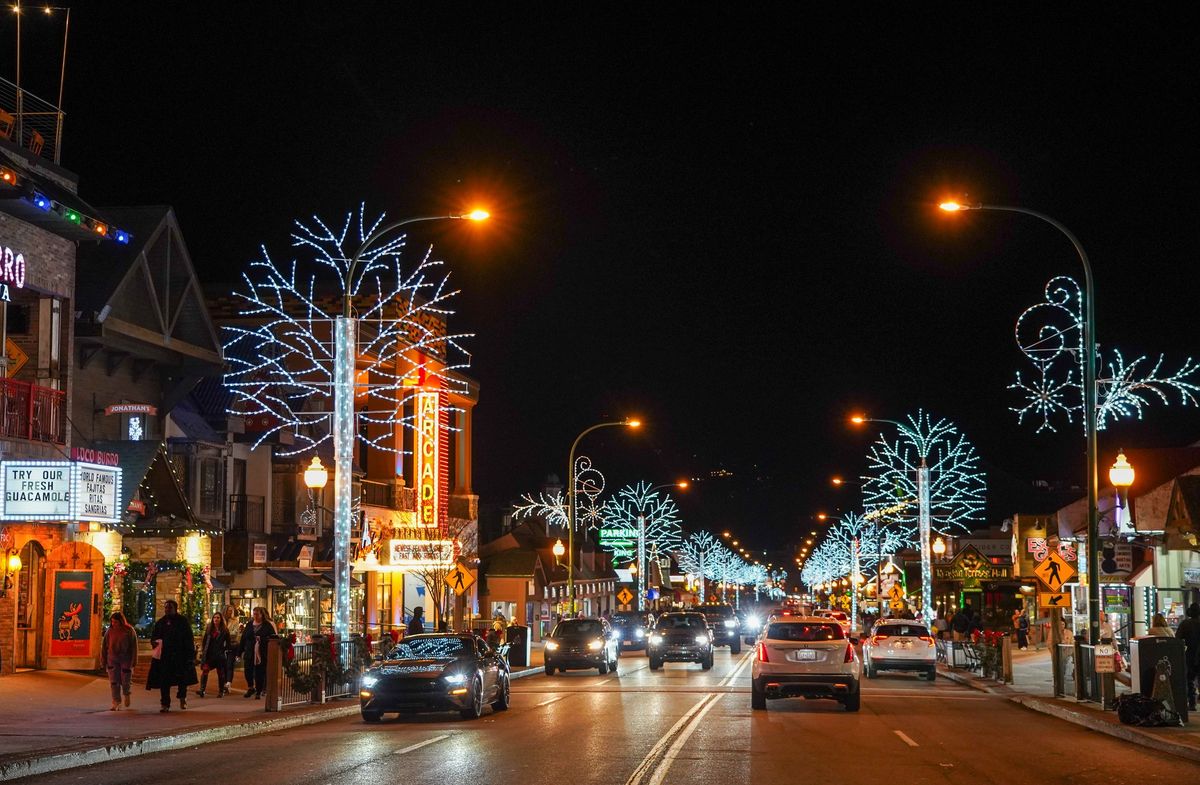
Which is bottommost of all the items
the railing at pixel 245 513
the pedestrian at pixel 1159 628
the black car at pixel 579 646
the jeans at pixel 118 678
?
the black car at pixel 579 646

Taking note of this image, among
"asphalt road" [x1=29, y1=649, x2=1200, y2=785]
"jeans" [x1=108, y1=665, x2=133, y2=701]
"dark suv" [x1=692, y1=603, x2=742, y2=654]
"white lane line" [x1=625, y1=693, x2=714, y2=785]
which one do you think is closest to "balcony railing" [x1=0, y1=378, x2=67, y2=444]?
"jeans" [x1=108, y1=665, x2=133, y2=701]

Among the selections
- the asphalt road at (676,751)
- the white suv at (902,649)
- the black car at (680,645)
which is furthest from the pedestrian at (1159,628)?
the black car at (680,645)

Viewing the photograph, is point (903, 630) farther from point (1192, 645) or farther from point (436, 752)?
point (436, 752)

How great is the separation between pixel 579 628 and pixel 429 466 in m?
16.8

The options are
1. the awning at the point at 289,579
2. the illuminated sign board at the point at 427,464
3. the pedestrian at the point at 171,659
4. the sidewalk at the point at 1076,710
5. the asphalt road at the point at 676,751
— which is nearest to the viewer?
the asphalt road at the point at 676,751

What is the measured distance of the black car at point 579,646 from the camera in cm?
3822

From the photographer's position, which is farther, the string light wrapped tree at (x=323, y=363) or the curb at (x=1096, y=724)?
the string light wrapped tree at (x=323, y=363)

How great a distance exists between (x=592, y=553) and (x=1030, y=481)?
31.3 meters

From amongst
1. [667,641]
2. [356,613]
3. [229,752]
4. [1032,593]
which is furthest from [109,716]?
[1032,593]

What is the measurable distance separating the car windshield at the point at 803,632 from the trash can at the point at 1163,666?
5068 mm

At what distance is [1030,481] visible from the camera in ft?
320

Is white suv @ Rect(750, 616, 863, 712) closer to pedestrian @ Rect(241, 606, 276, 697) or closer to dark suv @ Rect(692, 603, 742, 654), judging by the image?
pedestrian @ Rect(241, 606, 276, 697)

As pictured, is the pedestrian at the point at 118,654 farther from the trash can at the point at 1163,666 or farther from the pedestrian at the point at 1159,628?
the pedestrian at the point at 1159,628

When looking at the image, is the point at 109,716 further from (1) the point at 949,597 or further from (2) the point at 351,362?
(1) the point at 949,597
